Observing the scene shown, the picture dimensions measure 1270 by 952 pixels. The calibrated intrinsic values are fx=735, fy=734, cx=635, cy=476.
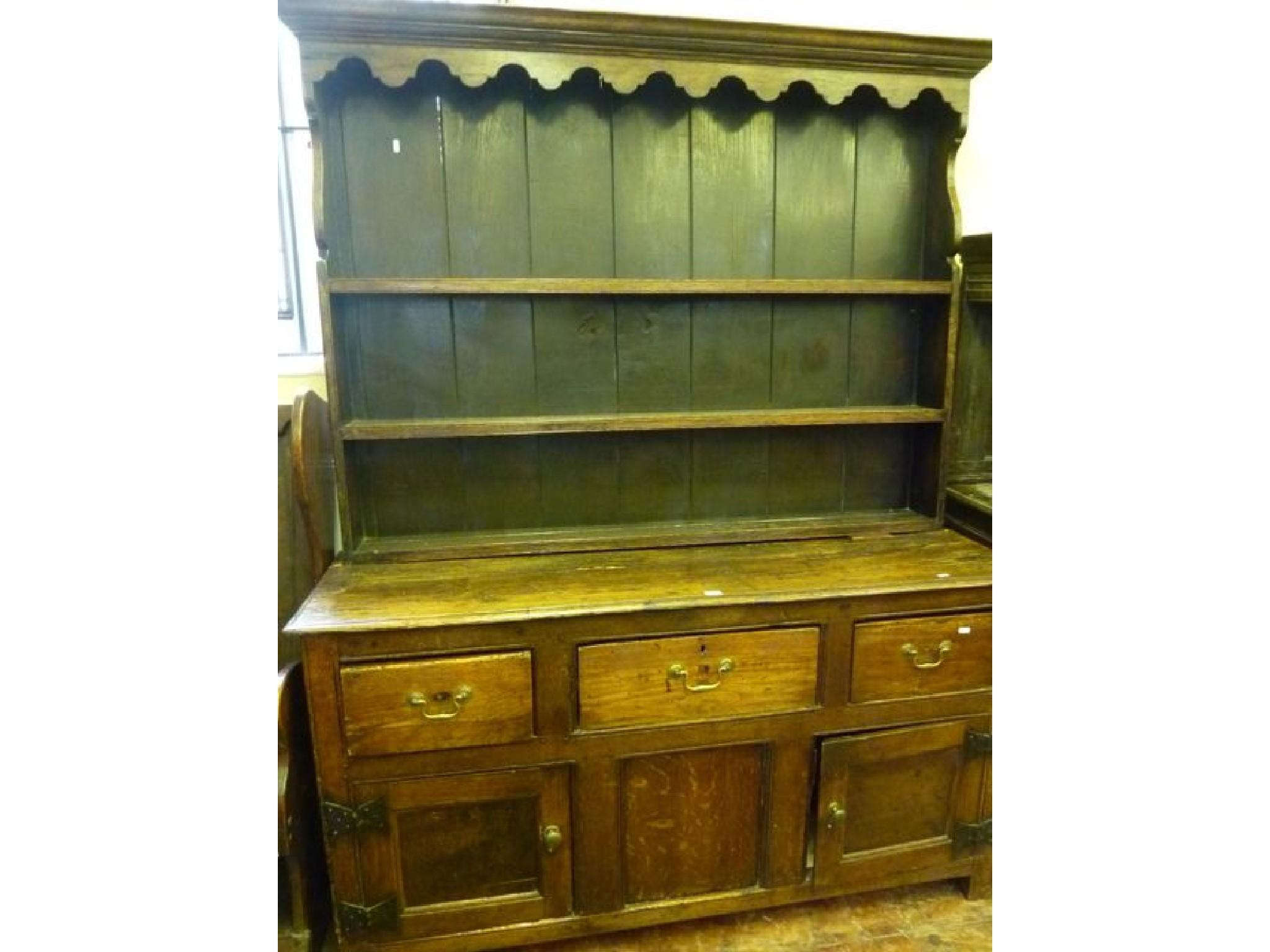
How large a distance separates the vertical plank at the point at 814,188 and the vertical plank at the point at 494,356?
0.63 m

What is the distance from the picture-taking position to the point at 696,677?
143 cm

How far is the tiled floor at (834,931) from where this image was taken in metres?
1.58

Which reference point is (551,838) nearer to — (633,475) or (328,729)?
(328,729)

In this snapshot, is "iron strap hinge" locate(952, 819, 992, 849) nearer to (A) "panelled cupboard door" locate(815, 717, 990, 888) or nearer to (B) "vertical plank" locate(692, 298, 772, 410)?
(A) "panelled cupboard door" locate(815, 717, 990, 888)

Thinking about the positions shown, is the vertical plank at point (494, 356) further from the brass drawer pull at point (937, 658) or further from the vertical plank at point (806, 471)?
the brass drawer pull at point (937, 658)

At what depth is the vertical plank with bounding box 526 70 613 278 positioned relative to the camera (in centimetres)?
161

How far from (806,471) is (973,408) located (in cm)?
47

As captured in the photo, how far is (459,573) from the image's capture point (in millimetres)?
1565

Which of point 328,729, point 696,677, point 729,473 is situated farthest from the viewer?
point 729,473

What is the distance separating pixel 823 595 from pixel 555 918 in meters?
0.85

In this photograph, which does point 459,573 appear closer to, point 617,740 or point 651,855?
point 617,740

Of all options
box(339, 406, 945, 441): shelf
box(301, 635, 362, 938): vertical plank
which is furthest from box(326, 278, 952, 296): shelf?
box(301, 635, 362, 938): vertical plank

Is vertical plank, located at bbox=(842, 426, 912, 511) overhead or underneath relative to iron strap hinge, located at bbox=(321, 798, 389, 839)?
overhead

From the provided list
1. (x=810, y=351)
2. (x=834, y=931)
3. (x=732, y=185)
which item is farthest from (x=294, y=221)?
(x=834, y=931)
